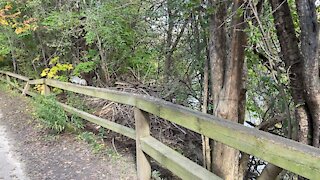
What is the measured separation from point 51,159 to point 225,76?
2612 mm

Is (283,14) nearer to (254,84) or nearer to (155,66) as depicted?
(254,84)

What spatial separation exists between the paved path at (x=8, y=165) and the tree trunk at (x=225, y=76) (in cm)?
236

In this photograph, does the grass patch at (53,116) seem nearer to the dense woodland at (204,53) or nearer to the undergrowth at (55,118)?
the undergrowth at (55,118)

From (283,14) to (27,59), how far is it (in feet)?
35.0

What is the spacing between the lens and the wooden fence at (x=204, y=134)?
1.63 metres

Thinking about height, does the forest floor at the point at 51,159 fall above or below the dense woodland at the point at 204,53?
below

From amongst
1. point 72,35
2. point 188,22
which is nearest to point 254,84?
point 188,22

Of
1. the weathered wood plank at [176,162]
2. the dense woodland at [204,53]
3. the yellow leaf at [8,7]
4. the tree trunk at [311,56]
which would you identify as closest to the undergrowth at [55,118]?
the dense woodland at [204,53]

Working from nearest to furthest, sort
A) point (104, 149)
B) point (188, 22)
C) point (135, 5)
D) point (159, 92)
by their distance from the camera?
point (104, 149)
point (188, 22)
point (159, 92)
point (135, 5)

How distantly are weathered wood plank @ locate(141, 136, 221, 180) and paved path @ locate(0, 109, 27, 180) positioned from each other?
1.68 m

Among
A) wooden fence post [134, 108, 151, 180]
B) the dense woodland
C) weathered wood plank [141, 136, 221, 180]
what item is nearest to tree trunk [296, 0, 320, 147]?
the dense woodland

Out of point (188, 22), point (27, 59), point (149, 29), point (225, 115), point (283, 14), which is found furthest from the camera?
point (27, 59)

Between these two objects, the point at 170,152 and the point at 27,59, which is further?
the point at 27,59

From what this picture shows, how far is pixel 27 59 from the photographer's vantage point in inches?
460
